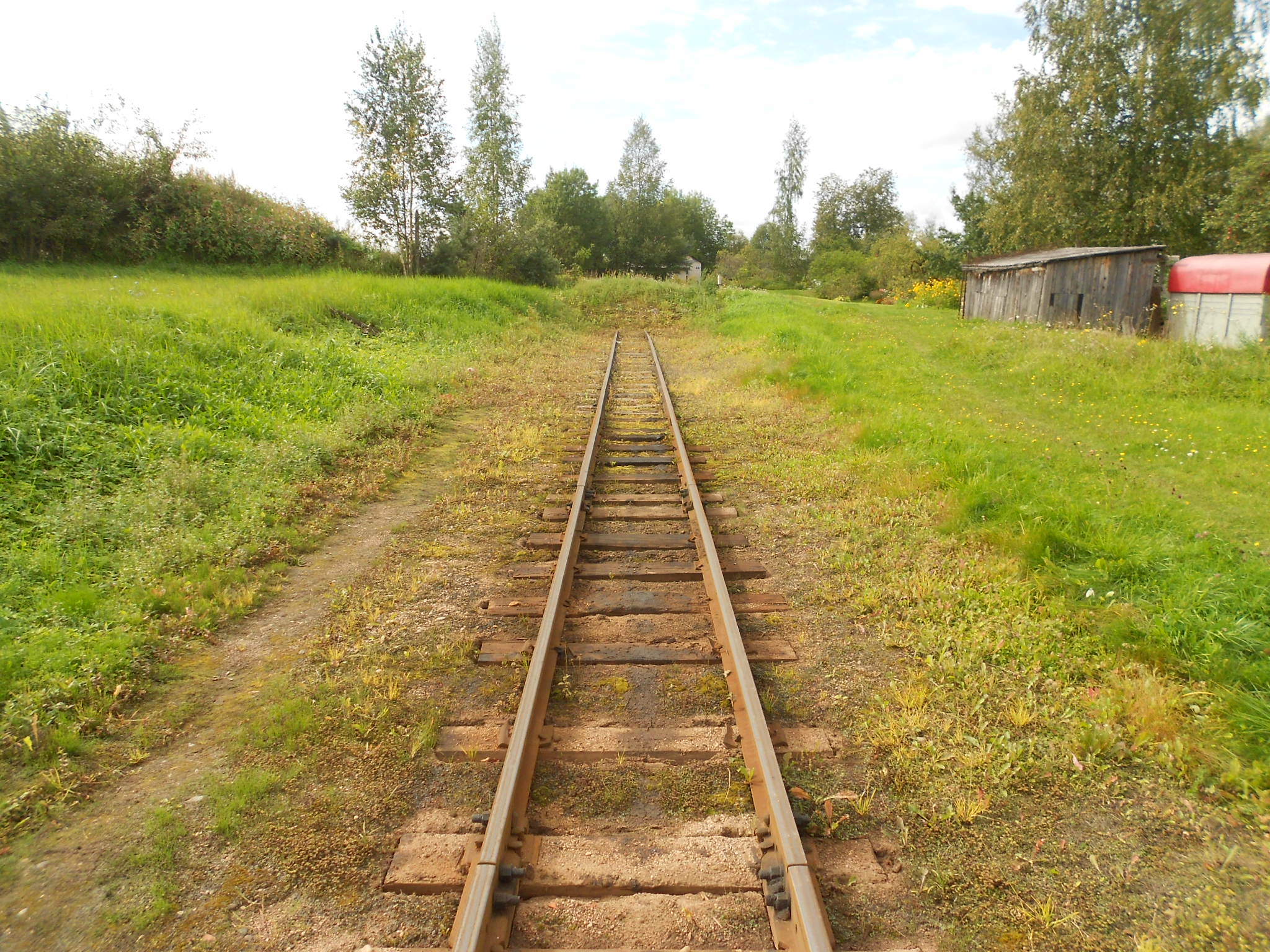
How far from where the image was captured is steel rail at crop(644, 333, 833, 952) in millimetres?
2182

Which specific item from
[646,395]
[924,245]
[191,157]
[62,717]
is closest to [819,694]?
[62,717]

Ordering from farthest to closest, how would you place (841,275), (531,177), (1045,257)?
(841,275) → (531,177) → (1045,257)

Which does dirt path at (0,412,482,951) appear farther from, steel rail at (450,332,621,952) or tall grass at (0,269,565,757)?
steel rail at (450,332,621,952)

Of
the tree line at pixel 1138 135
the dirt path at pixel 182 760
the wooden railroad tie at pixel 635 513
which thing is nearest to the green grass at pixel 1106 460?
the wooden railroad tie at pixel 635 513

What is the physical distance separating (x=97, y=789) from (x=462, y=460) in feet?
16.8

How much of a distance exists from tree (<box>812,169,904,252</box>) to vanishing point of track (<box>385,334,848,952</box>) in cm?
8781

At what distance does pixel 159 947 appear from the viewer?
227cm

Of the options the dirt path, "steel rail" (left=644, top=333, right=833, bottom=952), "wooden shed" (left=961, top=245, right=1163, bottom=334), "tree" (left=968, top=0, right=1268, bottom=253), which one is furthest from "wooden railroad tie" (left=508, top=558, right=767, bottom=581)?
"tree" (left=968, top=0, right=1268, bottom=253)

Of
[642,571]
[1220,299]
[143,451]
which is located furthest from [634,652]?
[1220,299]

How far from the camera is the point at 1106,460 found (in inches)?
335

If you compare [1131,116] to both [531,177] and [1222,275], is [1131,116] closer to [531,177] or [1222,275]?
[1222,275]

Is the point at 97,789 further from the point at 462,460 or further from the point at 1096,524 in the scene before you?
the point at 1096,524

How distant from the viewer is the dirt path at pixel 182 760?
2402mm

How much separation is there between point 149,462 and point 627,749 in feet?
17.4
